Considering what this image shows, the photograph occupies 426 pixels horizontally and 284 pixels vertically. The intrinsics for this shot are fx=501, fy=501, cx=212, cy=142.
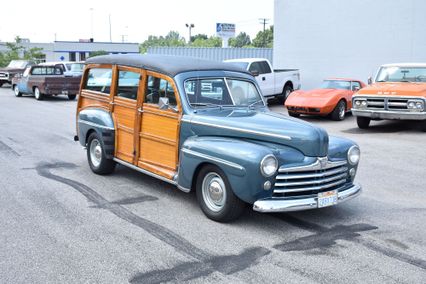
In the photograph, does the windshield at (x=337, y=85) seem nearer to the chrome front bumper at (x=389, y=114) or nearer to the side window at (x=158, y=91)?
the chrome front bumper at (x=389, y=114)

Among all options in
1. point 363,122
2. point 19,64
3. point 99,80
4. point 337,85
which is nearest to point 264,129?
point 99,80

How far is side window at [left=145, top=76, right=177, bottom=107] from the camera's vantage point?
21.7ft

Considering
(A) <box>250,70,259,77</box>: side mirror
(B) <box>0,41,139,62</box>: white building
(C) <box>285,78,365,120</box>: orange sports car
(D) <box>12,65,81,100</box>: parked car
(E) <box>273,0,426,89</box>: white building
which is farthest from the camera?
(B) <box>0,41,139,62</box>: white building

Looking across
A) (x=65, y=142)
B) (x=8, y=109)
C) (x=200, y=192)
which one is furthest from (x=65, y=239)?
(x=8, y=109)

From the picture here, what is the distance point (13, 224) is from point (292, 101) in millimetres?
11272

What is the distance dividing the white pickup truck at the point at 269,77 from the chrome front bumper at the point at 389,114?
6.14 m

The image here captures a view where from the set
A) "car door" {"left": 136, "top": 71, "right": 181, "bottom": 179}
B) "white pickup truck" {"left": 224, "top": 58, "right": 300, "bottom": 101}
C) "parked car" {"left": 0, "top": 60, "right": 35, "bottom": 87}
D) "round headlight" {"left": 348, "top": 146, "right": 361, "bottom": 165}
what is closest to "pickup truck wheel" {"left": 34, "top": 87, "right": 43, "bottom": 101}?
"parked car" {"left": 0, "top": 60, "right": 35, "bottom": 87}

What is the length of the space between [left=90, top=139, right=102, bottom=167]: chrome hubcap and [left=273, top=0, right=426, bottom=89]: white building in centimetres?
1593

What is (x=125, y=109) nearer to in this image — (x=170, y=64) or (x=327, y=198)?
(x=170, y=64)

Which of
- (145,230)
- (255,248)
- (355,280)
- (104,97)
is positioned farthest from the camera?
(104,97)

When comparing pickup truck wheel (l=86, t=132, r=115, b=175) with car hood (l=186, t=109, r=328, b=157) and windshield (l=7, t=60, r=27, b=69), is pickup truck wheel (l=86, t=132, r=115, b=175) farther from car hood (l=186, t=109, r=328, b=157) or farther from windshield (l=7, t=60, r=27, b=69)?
windshield (l=7, t=60, r=27, b=69)

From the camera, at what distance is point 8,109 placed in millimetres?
19125

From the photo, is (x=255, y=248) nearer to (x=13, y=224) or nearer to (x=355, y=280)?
(x=355, y=280)

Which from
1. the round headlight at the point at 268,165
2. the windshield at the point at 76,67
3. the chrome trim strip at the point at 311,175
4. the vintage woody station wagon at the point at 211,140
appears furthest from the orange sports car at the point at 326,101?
the windshield at the point at 76,67
